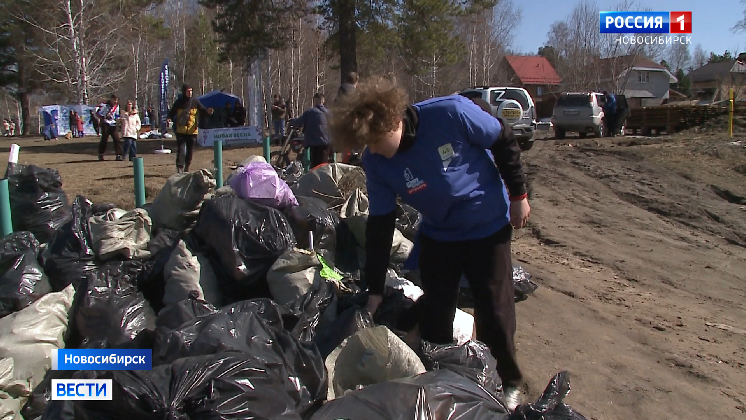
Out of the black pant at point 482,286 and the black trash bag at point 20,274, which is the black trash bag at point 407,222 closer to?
the black pant at point 482,286

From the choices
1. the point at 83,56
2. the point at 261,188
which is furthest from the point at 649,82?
the point at 261,188

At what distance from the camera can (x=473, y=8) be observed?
60.5 ft

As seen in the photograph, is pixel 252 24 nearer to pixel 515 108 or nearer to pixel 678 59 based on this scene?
pixel 515 108

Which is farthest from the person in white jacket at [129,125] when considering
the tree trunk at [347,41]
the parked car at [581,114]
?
the parked car at [581,114]

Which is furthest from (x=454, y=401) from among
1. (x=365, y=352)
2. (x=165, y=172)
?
(x=165, y=172)

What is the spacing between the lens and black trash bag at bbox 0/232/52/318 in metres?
3.46

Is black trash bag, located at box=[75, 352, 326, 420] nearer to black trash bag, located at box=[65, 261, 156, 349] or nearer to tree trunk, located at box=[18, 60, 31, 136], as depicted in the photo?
black trash bag, located at box=[65, 261, 156, 349]

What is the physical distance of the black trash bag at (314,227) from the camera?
14.1 ft

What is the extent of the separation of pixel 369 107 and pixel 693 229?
22.4 ft

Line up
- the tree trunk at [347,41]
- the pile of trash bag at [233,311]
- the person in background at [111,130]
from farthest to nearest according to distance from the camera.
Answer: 1. the tree trunk at [347,41]
2. the person in background at [111,130]
3. the pile of trash bag at [233,311]

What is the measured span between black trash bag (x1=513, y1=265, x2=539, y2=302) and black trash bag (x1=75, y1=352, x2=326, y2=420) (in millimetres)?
2642

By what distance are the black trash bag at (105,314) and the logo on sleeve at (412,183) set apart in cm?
167

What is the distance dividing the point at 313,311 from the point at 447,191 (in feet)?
4.02

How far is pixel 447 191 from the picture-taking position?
247 centimetres
